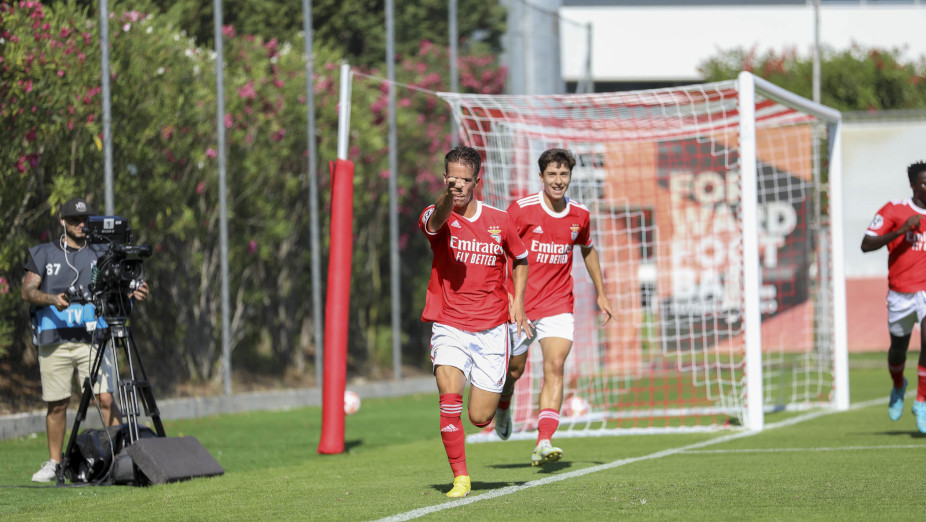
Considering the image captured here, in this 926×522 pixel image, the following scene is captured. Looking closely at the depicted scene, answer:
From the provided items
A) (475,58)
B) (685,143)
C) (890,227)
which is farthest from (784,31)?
(890,227)

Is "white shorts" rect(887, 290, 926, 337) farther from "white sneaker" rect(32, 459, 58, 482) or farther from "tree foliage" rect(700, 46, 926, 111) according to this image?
"tree foliage" rect(700, 46, 926, 111)

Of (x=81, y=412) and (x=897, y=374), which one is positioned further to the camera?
(x=897, y=374)

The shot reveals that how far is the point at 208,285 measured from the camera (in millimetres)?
16781

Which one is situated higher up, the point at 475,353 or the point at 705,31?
the point at 705,31

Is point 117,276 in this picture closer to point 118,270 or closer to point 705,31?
point 118,270

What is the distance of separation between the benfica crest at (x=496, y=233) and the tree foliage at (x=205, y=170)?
5.31m

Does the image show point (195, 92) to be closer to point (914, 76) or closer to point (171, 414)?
point (171, 414)

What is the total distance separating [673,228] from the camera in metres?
20.8

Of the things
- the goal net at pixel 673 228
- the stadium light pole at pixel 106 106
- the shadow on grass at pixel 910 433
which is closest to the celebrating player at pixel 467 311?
the goal net at pixel 673 228

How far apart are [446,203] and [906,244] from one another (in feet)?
17.7

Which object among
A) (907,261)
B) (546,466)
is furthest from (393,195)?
(546,466)

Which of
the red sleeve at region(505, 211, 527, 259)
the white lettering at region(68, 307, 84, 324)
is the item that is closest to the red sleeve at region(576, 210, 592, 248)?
the red sleeve at region(505, 211, 527, 259)

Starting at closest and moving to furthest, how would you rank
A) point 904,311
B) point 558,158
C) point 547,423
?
point 547,423 < point 558,158 < point 904,311

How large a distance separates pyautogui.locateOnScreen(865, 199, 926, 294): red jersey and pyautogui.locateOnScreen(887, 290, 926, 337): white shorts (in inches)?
2.4
